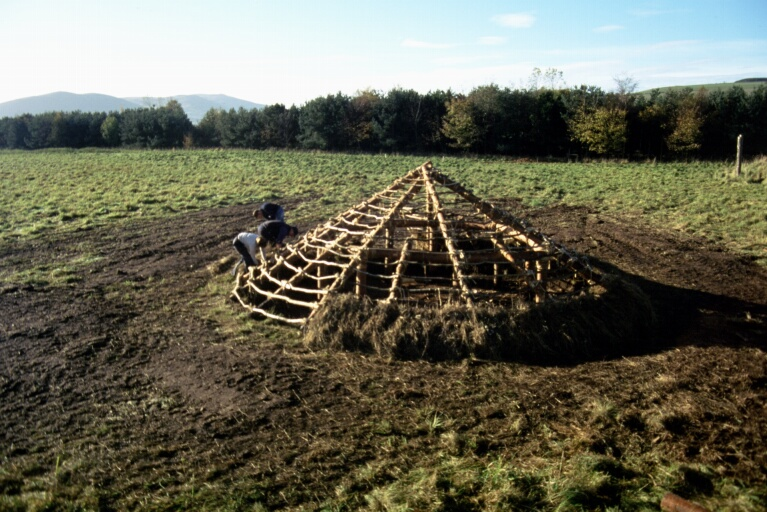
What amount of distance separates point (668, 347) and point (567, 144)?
29.8 meters

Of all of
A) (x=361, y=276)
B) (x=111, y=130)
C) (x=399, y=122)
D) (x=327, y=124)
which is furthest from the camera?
(x=111, y=130)

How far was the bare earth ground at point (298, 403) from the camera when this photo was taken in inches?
167

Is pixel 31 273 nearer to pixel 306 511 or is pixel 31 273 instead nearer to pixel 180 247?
pixel 180 247

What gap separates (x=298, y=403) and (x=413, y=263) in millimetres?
2764

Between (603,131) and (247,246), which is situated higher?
(603,131)

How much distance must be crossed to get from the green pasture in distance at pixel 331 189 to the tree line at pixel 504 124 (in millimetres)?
4671

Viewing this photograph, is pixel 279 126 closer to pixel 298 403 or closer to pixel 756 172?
pixel 756 172

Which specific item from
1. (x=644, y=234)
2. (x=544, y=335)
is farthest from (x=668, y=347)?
(x=644, y=234)

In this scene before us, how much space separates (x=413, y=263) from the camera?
7.50 metres

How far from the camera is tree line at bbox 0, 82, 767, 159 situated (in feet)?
104

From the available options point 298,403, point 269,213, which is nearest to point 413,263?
point 269,213

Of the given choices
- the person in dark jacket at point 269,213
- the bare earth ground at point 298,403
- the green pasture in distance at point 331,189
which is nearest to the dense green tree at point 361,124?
the green pasture in distance at point 331,189

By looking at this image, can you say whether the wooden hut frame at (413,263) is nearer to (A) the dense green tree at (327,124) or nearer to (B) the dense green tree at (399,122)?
(B) the dense green tree at (399,122)

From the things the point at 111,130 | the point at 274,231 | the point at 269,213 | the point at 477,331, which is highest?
the point at 111,130
